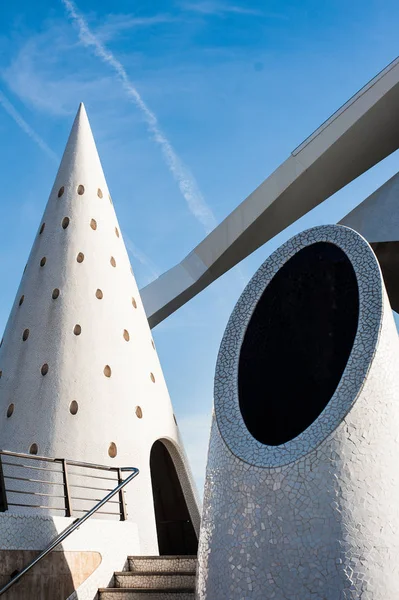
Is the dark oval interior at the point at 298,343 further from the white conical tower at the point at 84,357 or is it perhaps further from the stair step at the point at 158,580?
the white conical tower at the point at 84,357

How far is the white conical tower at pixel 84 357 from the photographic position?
31.7ft

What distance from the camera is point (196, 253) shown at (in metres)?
14.6

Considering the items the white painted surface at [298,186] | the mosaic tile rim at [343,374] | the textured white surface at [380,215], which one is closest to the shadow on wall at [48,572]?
the mosaic tile rim at [343,374]

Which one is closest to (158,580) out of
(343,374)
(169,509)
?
(343,374)

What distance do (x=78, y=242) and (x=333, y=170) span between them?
5104 millimetres

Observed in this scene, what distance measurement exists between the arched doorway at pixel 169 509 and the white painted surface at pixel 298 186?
2835 mm

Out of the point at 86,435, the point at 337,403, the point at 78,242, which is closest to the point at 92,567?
the point at 86,435

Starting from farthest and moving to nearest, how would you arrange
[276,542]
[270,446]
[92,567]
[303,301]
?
[92,567] < [303,301] < [270,446] < [276,542]

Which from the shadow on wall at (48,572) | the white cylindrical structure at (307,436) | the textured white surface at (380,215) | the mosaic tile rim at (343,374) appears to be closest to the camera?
the white cylindrical structure at (307,436)

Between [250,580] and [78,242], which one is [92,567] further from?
[78,242]

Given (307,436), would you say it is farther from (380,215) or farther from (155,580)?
(380,215)

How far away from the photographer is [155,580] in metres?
6.85

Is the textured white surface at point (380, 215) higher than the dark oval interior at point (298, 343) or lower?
higher

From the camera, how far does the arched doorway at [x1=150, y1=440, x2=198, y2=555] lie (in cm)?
1352
